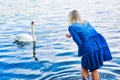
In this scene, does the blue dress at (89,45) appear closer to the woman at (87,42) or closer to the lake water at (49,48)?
the woman at (87,42)

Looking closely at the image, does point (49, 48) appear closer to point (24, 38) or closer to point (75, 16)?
point (24, 38)

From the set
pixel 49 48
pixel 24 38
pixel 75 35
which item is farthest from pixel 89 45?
pixel 24 38

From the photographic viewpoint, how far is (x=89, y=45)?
908 centimetres

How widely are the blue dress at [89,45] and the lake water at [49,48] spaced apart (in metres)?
1.54

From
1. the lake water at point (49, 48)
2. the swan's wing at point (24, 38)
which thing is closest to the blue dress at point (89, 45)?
the lake water at point (49, 48)

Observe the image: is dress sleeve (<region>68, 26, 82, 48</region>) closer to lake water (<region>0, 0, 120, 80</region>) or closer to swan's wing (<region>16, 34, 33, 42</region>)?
lake water (<region>0, 0, 120, 80</region>)

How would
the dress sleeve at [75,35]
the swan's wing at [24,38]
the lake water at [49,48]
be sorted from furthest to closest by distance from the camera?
the swan's wing at [24,38] < the lake water at [49,48] < the dress sleeve at [75,35]

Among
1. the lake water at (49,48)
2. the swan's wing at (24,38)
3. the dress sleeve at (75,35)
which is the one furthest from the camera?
the swan's wing at (24,38)

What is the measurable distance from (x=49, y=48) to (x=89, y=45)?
21.0 ft

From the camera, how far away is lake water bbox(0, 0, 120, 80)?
1149 centimetres

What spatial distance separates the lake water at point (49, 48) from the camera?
37.7ft

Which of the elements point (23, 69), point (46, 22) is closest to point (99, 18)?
point (46, 22)

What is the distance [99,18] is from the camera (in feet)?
78.8

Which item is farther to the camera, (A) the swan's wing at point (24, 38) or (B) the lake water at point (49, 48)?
(A) the swan's wing at point (24, 38)
